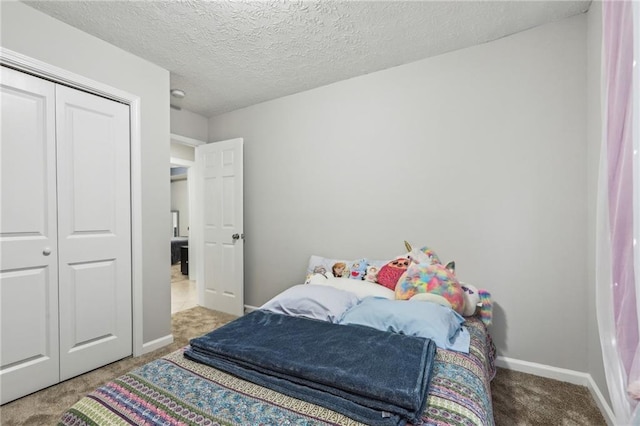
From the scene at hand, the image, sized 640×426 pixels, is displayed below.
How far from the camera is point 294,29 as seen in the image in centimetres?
212

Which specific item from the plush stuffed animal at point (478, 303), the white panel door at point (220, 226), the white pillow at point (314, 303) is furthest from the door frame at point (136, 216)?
the plush stuffed animal at point (478, 303)

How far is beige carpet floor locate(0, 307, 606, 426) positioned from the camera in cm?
170

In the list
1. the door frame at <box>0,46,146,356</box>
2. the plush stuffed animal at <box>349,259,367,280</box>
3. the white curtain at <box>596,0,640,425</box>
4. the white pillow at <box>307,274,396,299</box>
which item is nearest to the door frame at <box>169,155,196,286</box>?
the door frame at <box>0,46,146,356</box>

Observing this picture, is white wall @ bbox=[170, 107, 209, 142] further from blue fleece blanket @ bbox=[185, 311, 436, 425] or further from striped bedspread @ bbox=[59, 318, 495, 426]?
striped bedspread @ bbox=[59, 318, 495, 426]

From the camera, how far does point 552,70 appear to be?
2.08 meters

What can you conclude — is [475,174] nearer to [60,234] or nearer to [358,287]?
[358,287]

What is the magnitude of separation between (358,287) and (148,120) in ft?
7.58

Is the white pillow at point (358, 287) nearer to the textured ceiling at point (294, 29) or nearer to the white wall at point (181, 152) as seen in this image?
the textured ceiling at point (294, 29)

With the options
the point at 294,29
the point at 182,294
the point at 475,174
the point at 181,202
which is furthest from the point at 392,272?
the point at 181,202

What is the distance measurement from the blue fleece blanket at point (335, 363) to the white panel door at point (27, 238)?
1.41m

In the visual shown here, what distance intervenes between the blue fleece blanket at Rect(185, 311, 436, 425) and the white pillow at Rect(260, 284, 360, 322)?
8.4 inches

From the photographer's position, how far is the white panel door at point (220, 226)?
11.4 ft

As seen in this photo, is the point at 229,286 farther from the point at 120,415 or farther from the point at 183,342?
the point at 120,415

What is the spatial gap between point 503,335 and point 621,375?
4.59 feet
